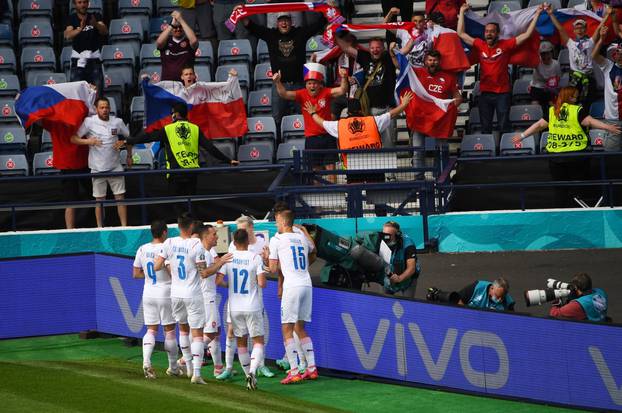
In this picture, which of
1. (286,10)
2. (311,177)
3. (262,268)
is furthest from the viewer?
(286,10)

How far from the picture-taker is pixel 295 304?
1533 cm

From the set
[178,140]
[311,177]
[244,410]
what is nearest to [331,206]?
[311,177]

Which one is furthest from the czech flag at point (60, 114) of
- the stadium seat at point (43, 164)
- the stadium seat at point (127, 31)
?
Answer: the stadium seat at point (127, 31)

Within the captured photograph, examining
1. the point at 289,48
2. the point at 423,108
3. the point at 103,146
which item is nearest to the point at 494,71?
the point at 423,108

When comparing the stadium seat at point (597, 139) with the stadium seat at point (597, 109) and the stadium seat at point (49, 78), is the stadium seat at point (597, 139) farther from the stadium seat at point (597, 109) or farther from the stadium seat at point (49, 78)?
the stadium seat at point (49, 78)

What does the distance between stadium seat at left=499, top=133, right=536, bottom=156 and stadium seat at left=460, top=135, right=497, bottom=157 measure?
0.19 m

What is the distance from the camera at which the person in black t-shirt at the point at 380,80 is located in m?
21.7

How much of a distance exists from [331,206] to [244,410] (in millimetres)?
7074

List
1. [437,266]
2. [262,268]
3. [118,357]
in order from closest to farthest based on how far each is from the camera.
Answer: [262,268] → [118,357] → [437,266]

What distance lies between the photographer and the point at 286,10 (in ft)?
75.5

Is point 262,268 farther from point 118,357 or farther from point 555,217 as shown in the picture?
point 555,217

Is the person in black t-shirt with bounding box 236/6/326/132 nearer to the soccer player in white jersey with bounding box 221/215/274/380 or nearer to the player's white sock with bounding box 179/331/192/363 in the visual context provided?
the soccer player in white jersey with bounding box 221/215/274/380

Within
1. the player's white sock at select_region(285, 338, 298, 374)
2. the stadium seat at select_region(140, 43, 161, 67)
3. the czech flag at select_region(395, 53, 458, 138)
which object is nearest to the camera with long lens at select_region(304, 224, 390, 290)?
the player's white sock at select_region(285, 338, 298, 374)

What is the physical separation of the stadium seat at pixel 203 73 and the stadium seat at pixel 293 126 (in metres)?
2.04
